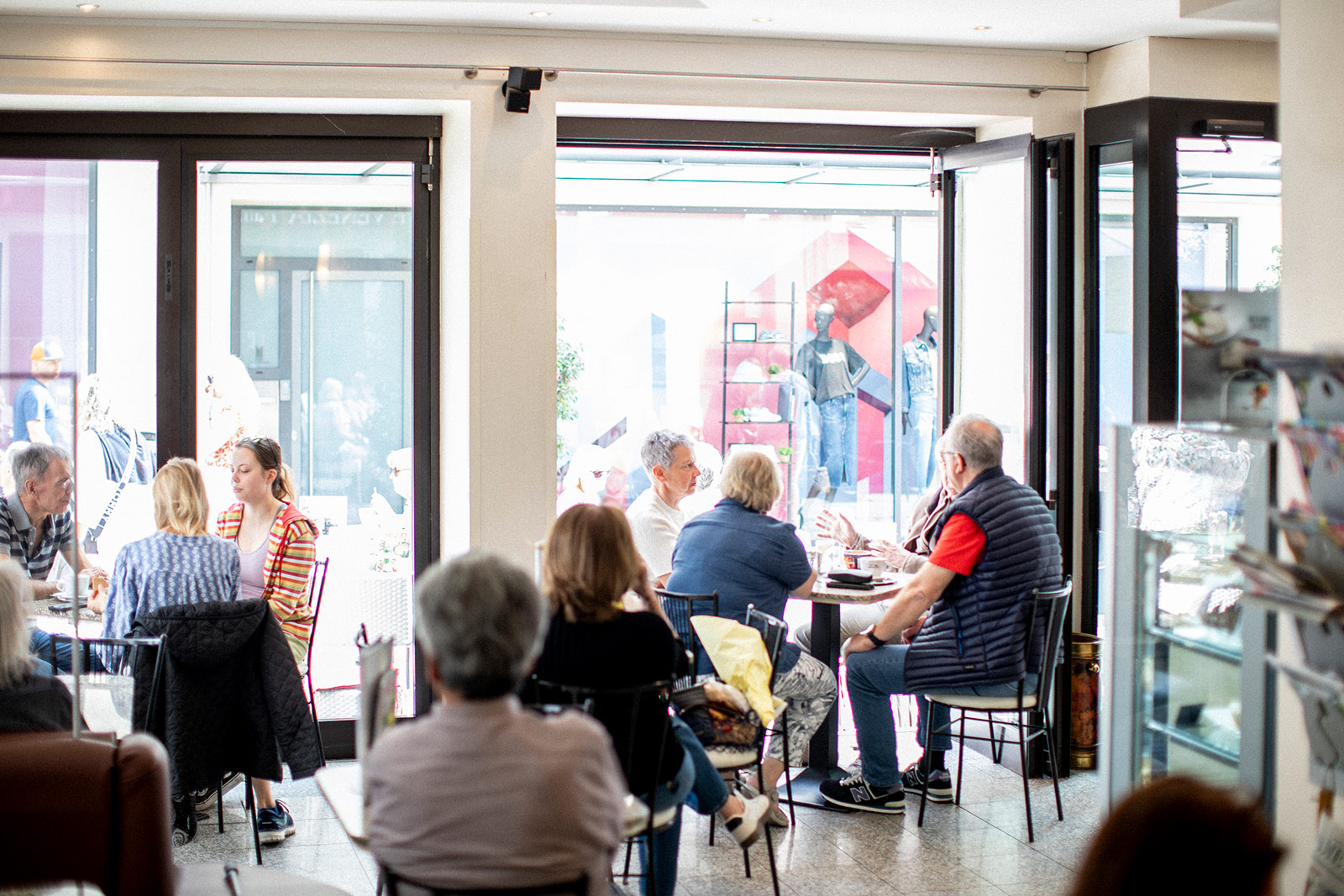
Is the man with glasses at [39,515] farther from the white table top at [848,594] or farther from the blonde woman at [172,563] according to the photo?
the white table top at [848,594]

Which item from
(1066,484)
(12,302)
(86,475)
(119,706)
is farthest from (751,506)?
(12,302)

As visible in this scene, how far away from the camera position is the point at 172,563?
4051 mm

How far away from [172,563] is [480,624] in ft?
7.71

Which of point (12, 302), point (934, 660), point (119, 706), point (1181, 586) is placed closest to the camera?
point (1181, 586)

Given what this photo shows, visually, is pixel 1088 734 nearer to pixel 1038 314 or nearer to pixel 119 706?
pixel 1038 314

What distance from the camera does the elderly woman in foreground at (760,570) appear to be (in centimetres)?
430

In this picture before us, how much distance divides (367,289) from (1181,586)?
3570 mm

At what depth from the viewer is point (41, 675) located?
2936 millimetres

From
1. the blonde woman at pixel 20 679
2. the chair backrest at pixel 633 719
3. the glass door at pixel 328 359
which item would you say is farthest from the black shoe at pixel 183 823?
the chair backrest at pixel 633 719

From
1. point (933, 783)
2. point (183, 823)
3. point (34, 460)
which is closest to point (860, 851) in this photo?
point (933, 783)

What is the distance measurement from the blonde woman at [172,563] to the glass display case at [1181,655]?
279 centimetres

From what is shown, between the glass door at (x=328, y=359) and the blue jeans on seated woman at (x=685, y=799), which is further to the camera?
the glass door at (x=328, y=359)

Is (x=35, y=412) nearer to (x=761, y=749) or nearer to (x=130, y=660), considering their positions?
(x=130, y=660)

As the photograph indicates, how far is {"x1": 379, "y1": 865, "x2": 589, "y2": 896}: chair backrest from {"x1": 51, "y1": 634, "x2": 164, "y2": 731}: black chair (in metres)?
1.95
